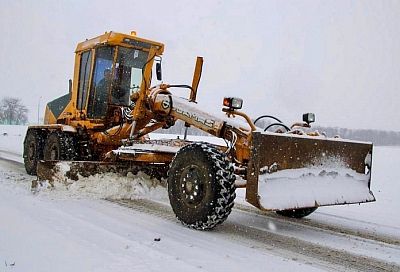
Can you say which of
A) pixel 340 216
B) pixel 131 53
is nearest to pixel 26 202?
pixel 131 53

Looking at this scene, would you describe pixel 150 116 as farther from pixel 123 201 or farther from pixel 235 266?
pixel 235 266

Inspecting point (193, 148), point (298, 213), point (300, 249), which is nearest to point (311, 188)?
point (300, 249)

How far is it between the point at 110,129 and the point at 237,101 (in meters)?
3.34

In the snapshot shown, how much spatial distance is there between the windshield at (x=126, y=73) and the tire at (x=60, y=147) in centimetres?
116

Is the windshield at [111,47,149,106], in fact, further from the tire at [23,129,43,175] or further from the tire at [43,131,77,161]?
the tire at [23,129,43,175]

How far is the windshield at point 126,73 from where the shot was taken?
26.0 ft

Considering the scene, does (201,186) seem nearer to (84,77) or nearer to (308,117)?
(308,117)

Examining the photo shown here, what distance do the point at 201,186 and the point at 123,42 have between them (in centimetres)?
415

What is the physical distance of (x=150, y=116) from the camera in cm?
678

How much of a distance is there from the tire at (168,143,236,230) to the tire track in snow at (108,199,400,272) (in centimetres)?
33

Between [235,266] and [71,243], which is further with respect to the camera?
[71,243]

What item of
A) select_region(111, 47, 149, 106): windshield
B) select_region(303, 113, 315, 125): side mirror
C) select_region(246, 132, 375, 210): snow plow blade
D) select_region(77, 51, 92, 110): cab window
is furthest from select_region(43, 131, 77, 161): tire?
select_region(246, 132, 375, 210): snow plow blade

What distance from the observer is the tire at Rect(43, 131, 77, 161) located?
25.6 ft

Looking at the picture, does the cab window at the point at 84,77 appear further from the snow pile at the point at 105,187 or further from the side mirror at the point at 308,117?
the side mirror at the point at 308,117
